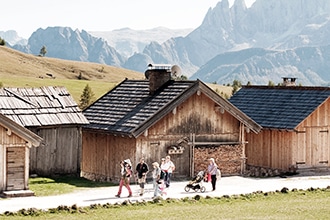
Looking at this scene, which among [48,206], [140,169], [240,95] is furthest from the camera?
[240,95]

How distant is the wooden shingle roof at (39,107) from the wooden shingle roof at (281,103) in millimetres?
11992

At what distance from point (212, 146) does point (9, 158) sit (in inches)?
474

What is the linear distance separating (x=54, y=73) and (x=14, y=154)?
13145cm

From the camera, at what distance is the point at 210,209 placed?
27016 millimetres

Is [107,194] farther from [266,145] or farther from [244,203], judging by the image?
[266,145]

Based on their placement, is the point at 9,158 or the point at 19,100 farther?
the point at 19,100

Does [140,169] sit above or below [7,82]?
below

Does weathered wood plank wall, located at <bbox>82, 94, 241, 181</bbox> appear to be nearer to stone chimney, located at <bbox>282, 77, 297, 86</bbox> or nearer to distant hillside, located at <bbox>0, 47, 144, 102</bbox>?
stone chimney, located at <bbox>282, 77, 297, 86</bbox>

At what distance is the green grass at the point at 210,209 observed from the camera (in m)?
25.2

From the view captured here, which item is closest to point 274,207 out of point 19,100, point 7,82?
point 19,100

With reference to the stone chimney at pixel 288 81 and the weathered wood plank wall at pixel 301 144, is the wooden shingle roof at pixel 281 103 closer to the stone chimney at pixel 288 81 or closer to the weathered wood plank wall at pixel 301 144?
the weathered wood plank wall at pixel 301 144

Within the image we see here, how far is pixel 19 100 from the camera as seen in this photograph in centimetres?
3669

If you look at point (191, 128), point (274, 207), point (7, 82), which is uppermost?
point (7, 82)

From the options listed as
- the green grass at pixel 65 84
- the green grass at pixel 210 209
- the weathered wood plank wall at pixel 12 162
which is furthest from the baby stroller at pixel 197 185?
the green grass at pixel 65 84
